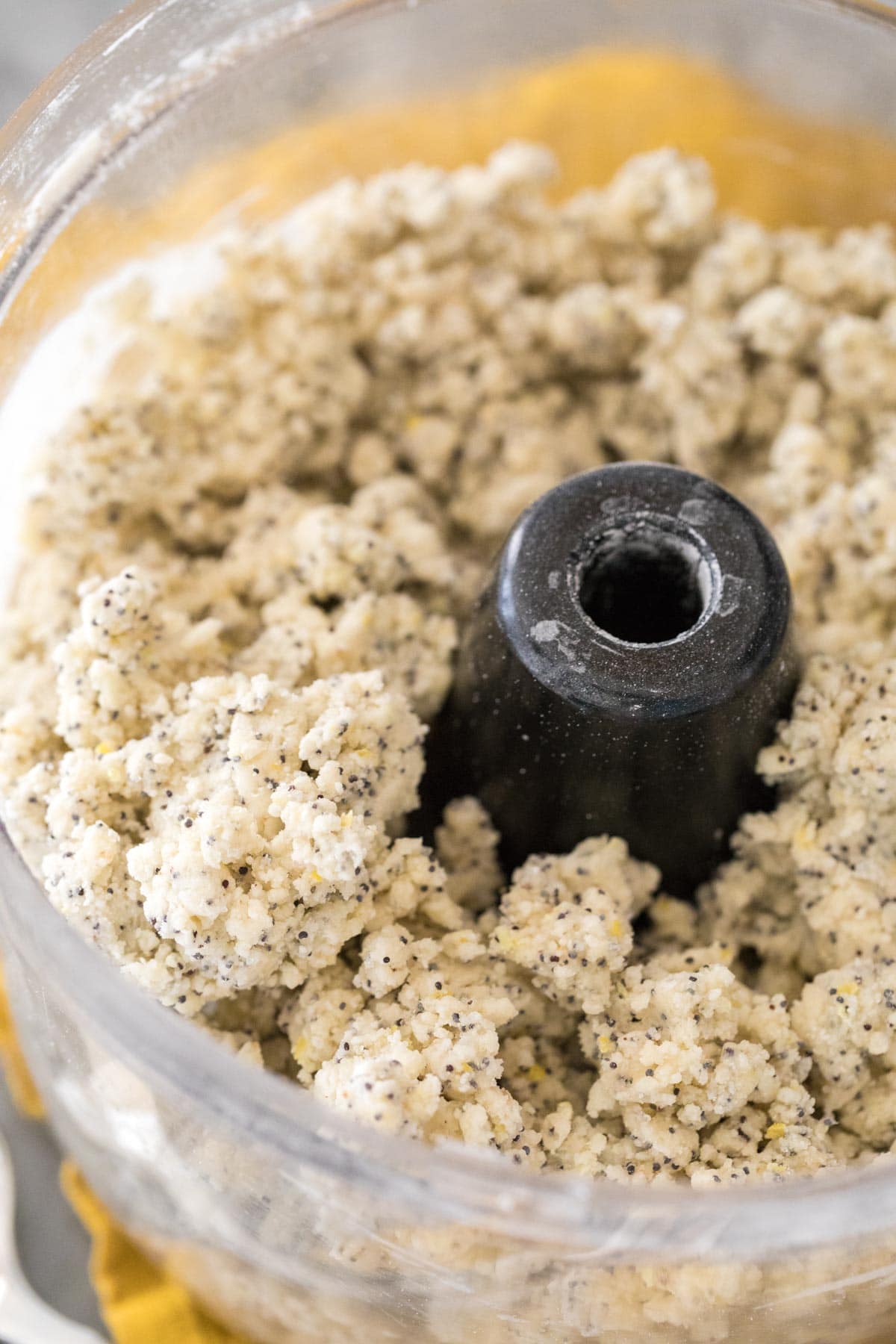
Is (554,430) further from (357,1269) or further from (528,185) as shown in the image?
(357,1269)

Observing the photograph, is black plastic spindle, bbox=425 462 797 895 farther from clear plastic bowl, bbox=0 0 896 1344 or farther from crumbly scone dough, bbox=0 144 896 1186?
clear plastic bowl, bbox=0 0 896 1344

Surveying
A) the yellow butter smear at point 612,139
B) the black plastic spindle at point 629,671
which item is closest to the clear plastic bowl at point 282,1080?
the yellow butter smear at point 612,139

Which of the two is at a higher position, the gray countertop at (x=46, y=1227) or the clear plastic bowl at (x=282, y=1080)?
the clear plastic bowl at (x=282, y=1080)

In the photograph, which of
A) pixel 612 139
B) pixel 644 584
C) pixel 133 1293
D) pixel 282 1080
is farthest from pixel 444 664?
pixel 612 139

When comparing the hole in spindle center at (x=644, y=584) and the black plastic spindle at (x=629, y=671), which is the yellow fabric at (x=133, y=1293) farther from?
the hole in spindle center at (x=644, y=584)

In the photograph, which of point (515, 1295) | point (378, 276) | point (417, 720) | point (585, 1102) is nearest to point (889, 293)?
point (378, 276)

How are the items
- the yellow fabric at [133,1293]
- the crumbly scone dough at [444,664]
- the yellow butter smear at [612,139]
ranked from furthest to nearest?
1. the yellow butter smear at [612,139]
2. the yellow fabric at [133,1293]
3. the crumbly scone dough at [444,664]

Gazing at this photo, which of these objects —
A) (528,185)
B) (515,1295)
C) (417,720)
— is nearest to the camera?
(515,1295)
